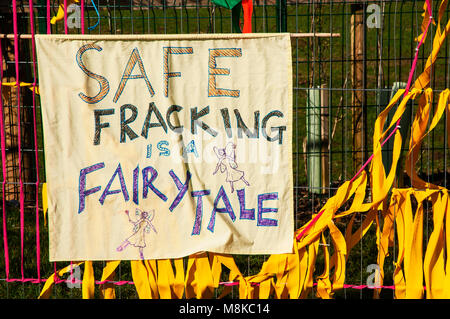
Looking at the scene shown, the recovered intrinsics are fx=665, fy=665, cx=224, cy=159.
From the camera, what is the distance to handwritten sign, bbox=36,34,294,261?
10.5ft

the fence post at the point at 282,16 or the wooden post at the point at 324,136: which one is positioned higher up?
the fence post at the point at 282,16

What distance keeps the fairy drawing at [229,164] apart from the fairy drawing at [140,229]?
1.34 ft

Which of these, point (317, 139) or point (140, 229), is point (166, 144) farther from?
point (317, 139)

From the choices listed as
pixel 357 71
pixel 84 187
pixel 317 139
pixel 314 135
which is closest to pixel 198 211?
pixel 84 187

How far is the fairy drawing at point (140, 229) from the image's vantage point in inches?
131

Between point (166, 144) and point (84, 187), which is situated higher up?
point (166, 144)

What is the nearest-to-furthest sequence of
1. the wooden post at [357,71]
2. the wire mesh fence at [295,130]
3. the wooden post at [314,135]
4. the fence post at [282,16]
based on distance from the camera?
the fence post at [282,16] → the wire mesh fence at [295,130] → the wooden post at [357,71] → the wooden post at [314,135]

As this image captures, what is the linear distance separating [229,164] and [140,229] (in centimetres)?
55

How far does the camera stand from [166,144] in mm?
3248

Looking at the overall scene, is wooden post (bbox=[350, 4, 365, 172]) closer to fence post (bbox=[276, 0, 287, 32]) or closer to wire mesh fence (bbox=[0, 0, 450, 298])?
wire mesh fence (bbox=[0, 0, 450, 298])

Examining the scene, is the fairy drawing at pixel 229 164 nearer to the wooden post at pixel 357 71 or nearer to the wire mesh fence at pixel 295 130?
the wire mesh fence at pixel 295 130

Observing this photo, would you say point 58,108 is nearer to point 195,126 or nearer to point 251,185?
point 195,126

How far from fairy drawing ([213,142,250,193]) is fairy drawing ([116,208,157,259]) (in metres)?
0.41

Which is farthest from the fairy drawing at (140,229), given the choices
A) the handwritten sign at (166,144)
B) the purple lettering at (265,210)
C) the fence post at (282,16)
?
the fence post at (282,16)
